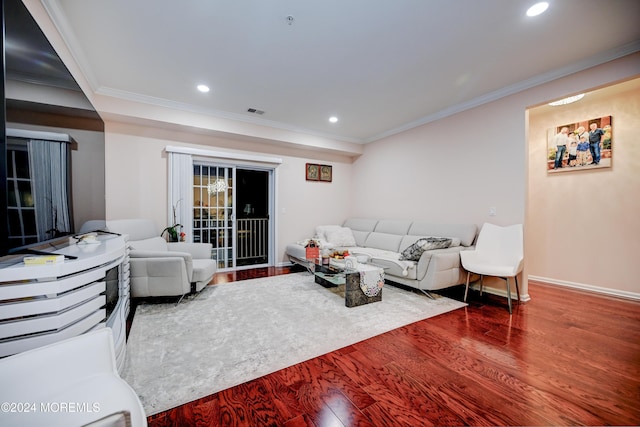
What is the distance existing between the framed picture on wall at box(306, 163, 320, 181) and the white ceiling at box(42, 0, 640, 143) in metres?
1.85

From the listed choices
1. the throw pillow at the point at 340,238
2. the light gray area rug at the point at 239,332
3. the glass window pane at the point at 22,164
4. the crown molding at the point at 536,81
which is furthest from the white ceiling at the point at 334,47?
the light gray area rug at the point at 239,332

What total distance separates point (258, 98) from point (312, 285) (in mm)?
2928

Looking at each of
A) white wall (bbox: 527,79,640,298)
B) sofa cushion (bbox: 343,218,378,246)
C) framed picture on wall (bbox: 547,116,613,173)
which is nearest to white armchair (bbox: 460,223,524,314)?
white wall (bbox: 527,79,640,298)

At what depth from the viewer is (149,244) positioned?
3.45m

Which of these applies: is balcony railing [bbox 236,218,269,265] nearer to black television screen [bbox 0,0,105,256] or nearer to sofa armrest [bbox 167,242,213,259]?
sofa armrest [bbox 167,242,213,259]

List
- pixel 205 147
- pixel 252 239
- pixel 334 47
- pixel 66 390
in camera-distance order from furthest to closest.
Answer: pixel 252 239 → pixel 205 147 → pixel 334 47 → pixel 66 390

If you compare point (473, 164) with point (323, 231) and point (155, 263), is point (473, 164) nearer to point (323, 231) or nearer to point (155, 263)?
point (323, 231)

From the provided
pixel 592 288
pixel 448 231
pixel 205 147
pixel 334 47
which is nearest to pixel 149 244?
pixel 205 147

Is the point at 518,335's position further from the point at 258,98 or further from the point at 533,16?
the point at 258,98

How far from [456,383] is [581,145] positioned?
13.9 ft

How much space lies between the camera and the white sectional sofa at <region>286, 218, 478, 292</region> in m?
3.27

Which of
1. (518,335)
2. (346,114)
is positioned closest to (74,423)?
(518,335)

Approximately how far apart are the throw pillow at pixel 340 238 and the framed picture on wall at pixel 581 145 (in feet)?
11.6

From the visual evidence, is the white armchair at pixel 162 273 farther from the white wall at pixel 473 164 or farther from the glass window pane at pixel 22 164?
the white wall at pixel 473 164
